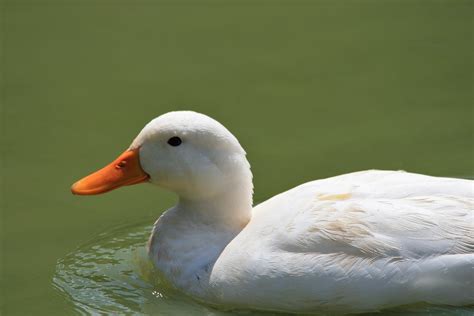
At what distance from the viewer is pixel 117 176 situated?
790cm

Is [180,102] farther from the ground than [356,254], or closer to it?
farther from the ground

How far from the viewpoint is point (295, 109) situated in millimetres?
11094

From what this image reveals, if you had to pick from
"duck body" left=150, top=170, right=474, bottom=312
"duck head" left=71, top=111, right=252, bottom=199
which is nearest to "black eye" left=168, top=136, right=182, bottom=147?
"duck head" left=71, top=111, right=252, bottom=199

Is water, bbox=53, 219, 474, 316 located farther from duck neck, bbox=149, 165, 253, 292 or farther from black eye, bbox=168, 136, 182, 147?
black eye, bbox=168, 136, 182, 147

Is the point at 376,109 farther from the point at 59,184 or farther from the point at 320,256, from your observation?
the point at 320,256

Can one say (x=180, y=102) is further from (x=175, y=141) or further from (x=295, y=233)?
(x=295, y=233)

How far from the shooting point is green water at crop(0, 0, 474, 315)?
8.43m

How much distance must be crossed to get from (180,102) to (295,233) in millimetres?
4366

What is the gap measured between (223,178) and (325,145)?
2676mm

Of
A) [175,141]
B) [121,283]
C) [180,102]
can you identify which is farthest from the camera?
[180,102]

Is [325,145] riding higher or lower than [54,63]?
lower

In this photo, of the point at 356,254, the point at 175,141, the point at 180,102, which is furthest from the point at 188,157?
the point at 180,102

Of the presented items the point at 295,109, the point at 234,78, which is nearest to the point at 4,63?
the point at 234,78

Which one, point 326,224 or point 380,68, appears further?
point 380,68
